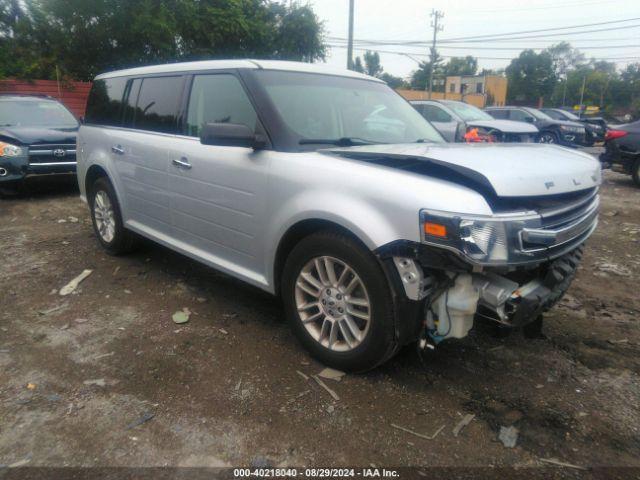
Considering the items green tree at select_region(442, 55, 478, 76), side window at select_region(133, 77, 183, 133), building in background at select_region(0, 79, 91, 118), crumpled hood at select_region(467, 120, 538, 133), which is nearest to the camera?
side window at select_region(133, 77, 183, 133)

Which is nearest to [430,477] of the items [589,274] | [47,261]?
[589,274]

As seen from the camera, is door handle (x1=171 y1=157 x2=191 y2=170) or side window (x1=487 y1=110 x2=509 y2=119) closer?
door handle (x1=171 y1=157 x2=191 y2=170)

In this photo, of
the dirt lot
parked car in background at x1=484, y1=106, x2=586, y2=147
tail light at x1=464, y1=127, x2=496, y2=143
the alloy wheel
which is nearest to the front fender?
the alloy wheel

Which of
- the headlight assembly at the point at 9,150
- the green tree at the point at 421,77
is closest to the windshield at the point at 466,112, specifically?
the headlight assembly at the point at 9,150

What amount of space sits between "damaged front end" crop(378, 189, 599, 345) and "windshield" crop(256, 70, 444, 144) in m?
1.22

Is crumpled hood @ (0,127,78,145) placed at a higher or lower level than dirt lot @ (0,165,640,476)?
higher

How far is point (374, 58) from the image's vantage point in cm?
9450

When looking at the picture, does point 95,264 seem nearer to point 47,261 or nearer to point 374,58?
point 47,261

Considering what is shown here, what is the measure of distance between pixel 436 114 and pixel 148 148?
8.95 meters

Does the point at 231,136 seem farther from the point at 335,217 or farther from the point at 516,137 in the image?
the point at 516,137

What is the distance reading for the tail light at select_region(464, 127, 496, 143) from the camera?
31.8 ft

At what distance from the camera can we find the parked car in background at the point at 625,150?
976 cm

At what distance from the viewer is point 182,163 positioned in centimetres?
380

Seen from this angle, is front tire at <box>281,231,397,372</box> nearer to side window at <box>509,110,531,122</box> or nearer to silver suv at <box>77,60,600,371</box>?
silver suv at <box>77,60,600,371</box>
